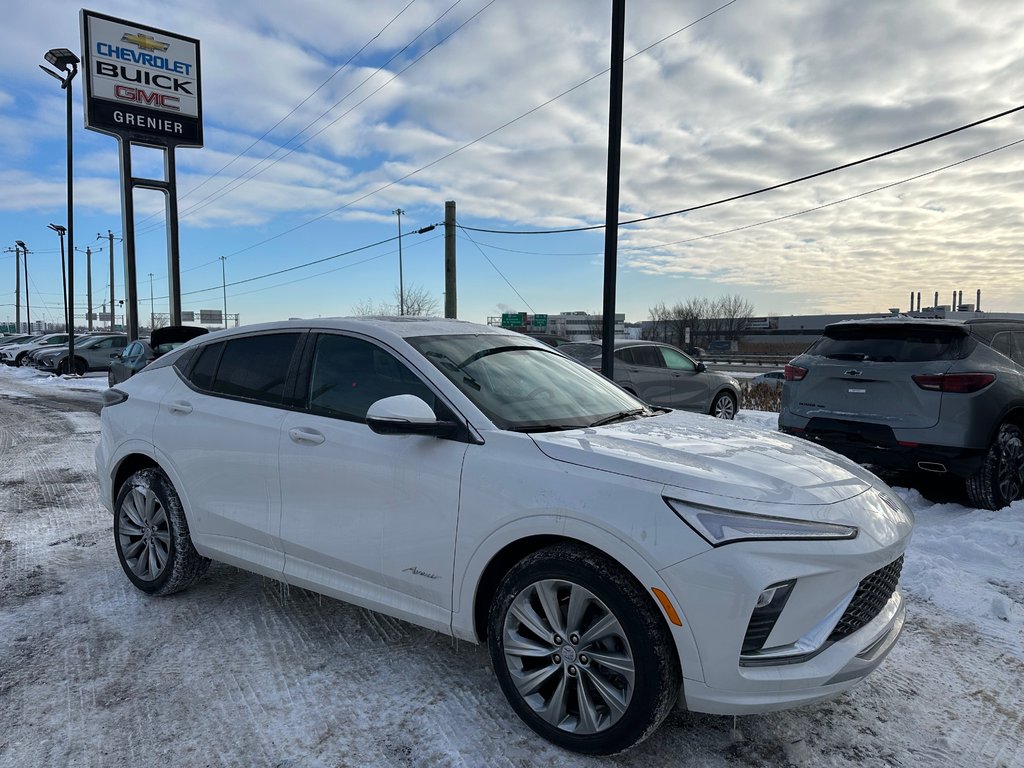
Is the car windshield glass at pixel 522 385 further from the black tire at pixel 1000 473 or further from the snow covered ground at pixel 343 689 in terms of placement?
the black tire at pixel 1000 473

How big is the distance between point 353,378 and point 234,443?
32.2 inches

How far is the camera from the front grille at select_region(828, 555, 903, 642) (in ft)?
7.69

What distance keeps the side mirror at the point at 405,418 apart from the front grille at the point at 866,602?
5.36 ft

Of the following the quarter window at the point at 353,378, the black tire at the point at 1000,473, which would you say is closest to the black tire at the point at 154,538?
the quarter window at the point at 353,378

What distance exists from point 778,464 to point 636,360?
27.0ft

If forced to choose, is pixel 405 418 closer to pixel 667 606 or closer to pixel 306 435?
pixel 306 435

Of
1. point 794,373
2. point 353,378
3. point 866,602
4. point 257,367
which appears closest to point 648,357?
point 794,373

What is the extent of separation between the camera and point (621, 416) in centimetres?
333

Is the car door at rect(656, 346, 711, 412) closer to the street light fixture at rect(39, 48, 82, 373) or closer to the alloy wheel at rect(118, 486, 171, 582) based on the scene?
the alloy wheel at rect(118, 486, 171, 582)

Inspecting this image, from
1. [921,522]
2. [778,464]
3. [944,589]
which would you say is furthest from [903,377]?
[778,464]

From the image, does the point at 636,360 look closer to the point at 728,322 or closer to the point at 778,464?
the point at 778,464

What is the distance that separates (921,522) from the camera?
530 cm

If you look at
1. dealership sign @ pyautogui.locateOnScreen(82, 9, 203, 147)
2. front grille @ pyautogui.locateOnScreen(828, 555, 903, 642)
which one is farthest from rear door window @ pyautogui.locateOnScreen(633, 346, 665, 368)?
dealership sign @ pyautogui.locateOnScreen(82, 9, 203, 147)

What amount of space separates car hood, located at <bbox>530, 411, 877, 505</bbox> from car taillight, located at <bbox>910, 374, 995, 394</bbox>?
289 centimetres
